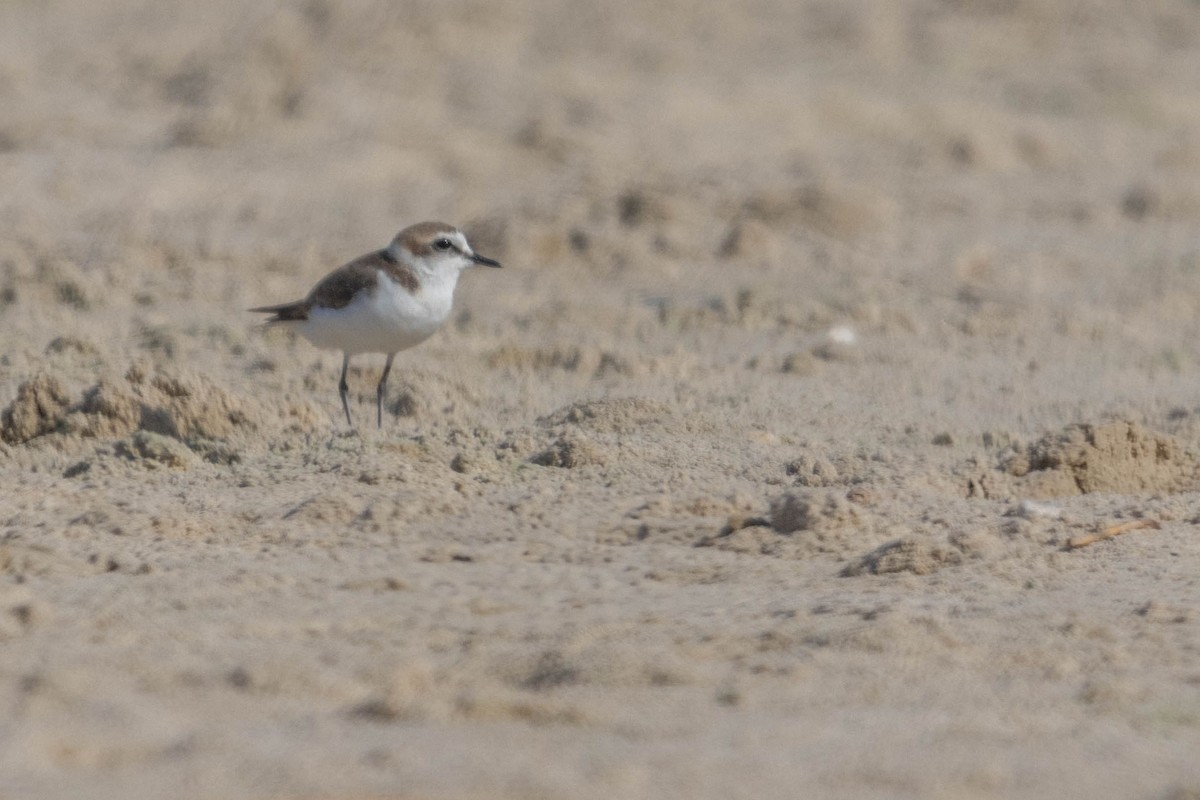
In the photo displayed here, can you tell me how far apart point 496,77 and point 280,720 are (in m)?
9.62

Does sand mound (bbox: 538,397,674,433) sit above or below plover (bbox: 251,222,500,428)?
below

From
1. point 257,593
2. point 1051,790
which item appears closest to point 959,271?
point 257,593

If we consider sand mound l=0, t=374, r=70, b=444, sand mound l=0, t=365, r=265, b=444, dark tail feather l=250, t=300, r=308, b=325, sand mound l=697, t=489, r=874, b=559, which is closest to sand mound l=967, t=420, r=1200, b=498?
sand mound l=697, t=489, r=874, b=559

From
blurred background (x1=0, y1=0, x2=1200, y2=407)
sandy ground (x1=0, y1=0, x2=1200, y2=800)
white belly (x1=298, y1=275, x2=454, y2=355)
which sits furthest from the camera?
blurred background (x1=0, y1=0, x2=1200, y2=407)

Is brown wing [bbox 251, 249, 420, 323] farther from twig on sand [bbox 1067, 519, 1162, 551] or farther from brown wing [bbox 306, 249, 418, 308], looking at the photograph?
twig on sand [bbox 1067, 519, 1162, 551]

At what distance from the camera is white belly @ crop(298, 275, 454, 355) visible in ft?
22.4

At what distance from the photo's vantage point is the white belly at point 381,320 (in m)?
6.83

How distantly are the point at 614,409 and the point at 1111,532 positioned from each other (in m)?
1.80

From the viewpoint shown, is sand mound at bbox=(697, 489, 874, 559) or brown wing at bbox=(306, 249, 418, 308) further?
brown wing at bbox=(306, 249, 418, 308)

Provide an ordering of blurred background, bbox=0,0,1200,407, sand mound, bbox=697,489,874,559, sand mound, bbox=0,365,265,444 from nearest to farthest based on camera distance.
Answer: sand mound, bbox=697,489,874,559 < sand mound, bbox=0,365,265,444 < blurred background, bbox=0,0,1200,407

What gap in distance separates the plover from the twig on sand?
267cm

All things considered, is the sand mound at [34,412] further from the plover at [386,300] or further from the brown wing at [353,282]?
the brown wing at [353,282]

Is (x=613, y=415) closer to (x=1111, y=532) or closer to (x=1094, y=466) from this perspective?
(x=1094, y=466)

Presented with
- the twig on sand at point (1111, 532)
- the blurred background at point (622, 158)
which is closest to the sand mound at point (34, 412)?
the blurred background at point (622, 158)
